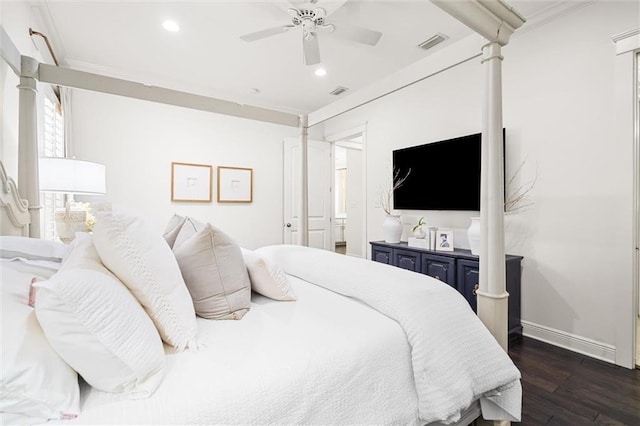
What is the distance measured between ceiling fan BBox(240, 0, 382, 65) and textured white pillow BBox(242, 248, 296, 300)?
1.82 m

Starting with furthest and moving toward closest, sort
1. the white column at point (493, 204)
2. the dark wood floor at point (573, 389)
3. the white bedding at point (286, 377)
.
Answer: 1. the dark wood floor at point (573, 389)
2. the white column at point (493, 204)
3. the white bedding at point (286, 377)

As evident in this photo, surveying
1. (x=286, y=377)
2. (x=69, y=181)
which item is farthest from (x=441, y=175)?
(x=69, y=181)

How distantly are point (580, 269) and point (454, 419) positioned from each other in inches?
80.7

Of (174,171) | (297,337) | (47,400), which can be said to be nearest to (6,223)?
(47,400)

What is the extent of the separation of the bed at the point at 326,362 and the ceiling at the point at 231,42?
6.87 ft

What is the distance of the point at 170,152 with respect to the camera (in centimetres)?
388

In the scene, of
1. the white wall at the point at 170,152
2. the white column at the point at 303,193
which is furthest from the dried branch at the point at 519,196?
the white wall at the point at 170,152

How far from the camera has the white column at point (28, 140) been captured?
5.47ft

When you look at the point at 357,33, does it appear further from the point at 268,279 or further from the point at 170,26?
the point at 268,279

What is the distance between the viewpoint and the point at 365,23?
8.71ft

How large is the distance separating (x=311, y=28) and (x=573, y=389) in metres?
3.10

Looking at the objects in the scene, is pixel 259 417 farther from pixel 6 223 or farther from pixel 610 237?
pixel 610 237

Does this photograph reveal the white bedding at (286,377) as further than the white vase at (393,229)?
No

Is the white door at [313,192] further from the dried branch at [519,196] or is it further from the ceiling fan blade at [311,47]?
the dried branch at [519,196]
